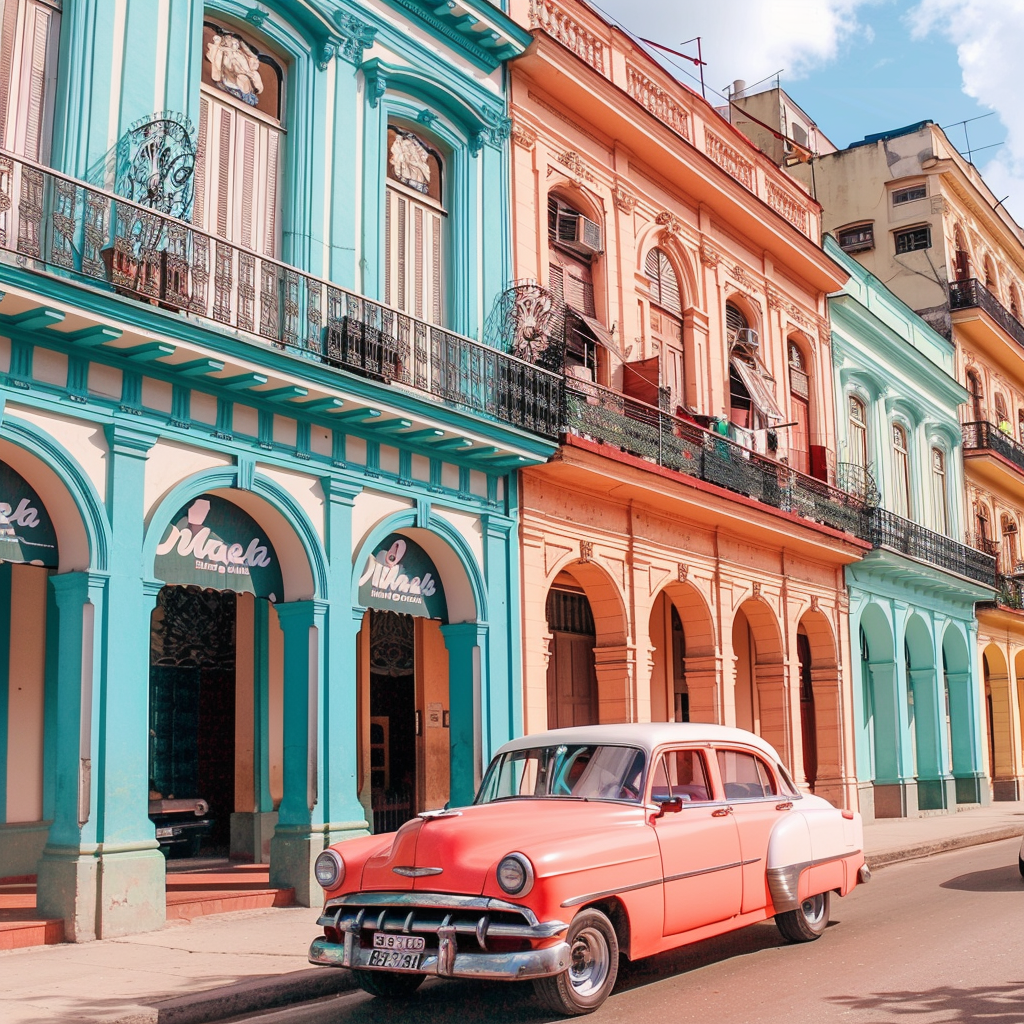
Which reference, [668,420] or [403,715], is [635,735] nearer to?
[403,715]

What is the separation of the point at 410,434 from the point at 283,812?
391 centimetres

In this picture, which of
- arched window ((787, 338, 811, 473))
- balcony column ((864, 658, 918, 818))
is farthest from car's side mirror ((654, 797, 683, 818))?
balcony column ((864, 658, 918, 818))

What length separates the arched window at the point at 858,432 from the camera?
24472 millimetres

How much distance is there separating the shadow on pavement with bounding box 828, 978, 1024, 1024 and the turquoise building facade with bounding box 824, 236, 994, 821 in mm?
15879

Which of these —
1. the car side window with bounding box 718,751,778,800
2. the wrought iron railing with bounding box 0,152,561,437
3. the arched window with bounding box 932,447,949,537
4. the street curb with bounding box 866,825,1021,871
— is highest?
the arched window with bounding box 932,447,949,537

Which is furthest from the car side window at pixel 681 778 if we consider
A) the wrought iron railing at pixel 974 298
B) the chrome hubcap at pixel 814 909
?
the wrought iron railing at pixel 974 298

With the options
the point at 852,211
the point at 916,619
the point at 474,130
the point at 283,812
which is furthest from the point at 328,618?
the point at 852,211

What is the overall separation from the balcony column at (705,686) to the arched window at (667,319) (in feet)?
11.9

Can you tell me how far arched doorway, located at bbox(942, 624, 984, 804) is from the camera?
2702 cm

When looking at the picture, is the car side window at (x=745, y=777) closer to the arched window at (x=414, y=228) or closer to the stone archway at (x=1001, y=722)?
the arched window at (x=414, y=228)

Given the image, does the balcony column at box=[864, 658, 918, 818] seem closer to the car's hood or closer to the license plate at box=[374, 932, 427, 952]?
the car's hood

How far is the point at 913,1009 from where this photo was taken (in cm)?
627

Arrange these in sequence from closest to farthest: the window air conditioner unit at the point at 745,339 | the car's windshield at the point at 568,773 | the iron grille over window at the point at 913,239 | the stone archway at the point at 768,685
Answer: the car's windshield at the point at 568,773, the stone archway at the point at 768,685, the window air conditioner unit at the point at 745,339, the iron grille over window at the point at 913,239

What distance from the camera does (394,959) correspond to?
6488 mm
